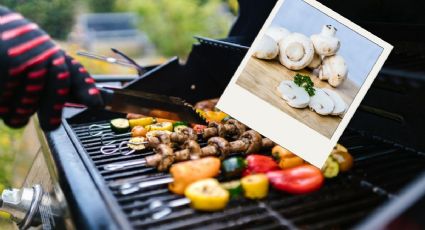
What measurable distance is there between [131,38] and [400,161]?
23.4 feet

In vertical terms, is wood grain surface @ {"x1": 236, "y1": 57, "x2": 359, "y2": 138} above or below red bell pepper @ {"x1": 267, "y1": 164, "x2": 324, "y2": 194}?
above

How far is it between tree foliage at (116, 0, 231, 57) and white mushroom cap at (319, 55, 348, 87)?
6.21 metres

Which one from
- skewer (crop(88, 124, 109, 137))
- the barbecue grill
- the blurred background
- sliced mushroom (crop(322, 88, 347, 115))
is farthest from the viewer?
the blurred background

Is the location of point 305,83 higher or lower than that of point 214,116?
higher

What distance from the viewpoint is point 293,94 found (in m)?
1.79

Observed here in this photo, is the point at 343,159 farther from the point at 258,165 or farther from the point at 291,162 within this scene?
the point at 258,165

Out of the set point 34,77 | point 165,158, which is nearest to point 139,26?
point 165,158

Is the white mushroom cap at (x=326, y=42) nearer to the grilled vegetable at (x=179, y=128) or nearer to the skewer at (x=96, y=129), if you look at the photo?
the grilled vegetable at (x=179, y=128)

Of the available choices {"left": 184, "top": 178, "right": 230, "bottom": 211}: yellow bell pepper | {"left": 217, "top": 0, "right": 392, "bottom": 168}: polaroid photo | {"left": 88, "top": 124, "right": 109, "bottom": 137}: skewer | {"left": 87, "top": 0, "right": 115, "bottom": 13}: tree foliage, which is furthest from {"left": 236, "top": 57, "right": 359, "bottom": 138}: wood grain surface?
{"left": 87, "top": 0, "right": 115, "bottom": 13}: tree foliage

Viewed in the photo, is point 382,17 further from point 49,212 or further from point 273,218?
point 49,212

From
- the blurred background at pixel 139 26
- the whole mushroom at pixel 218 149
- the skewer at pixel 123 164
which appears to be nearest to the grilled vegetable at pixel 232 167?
the whole mushroom at pixel 218 149

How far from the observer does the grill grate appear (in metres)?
1.47

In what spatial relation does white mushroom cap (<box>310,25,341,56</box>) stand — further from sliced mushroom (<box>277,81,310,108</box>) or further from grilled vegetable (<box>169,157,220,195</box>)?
grilled vegetable (<box>169,157,220,195</box>)

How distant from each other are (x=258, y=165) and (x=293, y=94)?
340 mm
